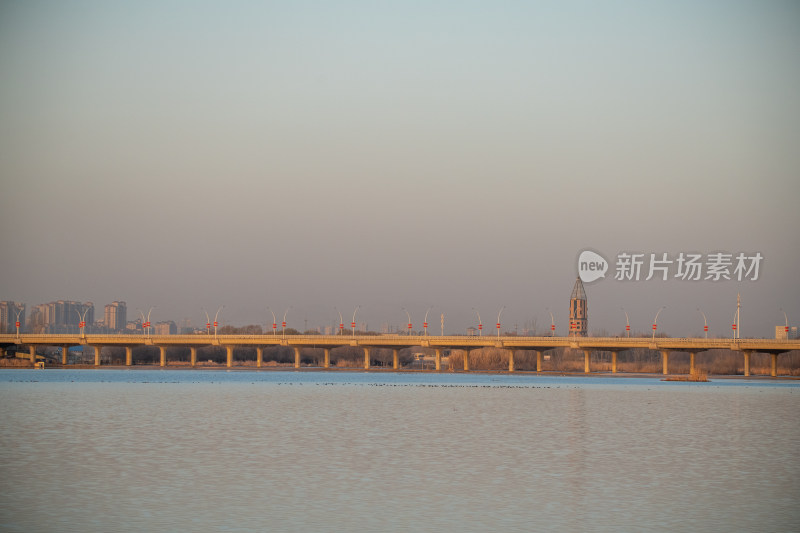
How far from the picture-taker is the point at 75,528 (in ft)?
85.3

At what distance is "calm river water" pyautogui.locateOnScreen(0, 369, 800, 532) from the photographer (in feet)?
91.7

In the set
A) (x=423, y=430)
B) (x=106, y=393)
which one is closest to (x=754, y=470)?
(x=423, y=430)

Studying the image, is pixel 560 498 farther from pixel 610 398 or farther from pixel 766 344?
pixel 766 344

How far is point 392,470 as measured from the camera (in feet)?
125

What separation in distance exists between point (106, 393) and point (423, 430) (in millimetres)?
51465

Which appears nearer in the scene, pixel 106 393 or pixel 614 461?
pixel 614 461

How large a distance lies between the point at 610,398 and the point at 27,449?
65.6 m

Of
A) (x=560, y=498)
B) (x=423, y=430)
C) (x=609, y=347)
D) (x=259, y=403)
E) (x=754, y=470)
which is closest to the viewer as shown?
(x=560, y=498)

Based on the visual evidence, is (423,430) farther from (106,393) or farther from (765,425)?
(106,393)

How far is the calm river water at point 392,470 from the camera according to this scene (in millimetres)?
27953

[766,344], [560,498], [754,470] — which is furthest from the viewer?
[766,344]

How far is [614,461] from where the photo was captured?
1651 inches

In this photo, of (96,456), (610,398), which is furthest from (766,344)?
(96,456)

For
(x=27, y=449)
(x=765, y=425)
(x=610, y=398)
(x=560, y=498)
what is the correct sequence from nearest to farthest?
(x=560, y=498) → (x=27, y=449) → (x=765, y=425) → (x=610, y=398)
